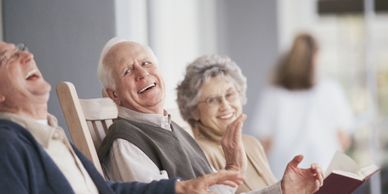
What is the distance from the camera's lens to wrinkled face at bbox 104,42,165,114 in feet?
8.36

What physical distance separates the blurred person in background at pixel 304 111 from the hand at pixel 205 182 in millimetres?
3428

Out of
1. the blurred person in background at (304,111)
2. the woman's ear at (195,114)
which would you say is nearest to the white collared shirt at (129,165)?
the woman's ear at (195,114)

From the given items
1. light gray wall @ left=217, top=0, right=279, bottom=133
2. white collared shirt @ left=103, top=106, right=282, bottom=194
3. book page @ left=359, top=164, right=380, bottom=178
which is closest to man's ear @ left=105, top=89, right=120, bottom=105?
white collared shirt @ left=103, top=106, right=282, bottom=194

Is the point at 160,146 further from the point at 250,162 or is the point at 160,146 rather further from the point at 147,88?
the point at 250,162

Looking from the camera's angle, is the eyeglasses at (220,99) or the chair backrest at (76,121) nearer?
the chair backrest at (76,121)

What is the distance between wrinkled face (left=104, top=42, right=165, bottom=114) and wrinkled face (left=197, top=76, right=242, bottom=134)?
41cm

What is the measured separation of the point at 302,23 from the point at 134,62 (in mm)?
5264

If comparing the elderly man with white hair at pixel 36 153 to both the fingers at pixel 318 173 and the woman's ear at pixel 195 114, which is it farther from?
the woman's ear at pixel 195 114

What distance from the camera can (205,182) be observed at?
2.17 metres

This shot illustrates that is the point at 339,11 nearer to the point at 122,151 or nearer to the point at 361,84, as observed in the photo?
the point at 361,84

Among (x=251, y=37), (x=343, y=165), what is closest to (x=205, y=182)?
(x=343, y=165)

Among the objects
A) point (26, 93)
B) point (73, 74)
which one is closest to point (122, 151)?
point (26, 93)

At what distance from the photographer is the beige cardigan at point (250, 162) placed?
9.51ft

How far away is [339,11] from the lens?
27.0ft
